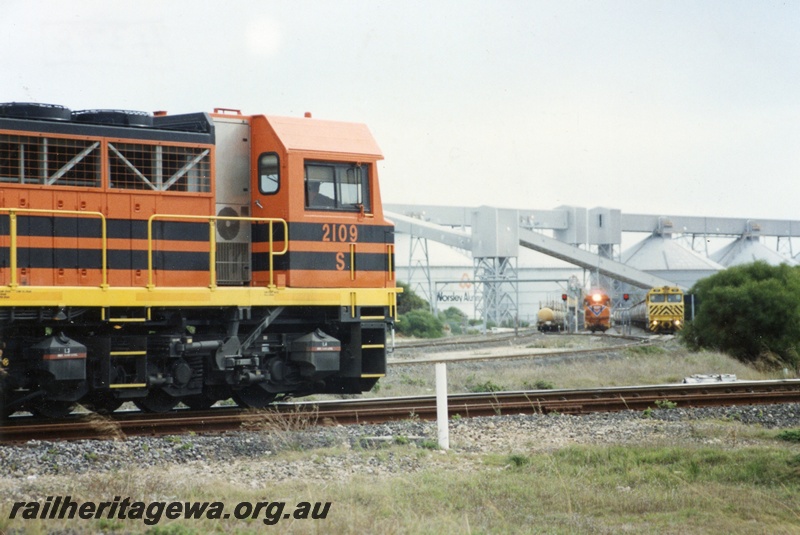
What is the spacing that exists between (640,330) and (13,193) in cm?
4599

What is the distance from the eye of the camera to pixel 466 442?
10.7 metres

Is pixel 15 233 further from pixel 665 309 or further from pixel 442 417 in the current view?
pixel 665 309

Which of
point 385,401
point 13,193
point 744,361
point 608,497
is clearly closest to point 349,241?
point 385,401

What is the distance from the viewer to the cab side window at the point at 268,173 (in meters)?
12.7

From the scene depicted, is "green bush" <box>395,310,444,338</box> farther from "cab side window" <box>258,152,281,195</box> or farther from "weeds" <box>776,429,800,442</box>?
"weeds" <box>776,429,800,442</box>

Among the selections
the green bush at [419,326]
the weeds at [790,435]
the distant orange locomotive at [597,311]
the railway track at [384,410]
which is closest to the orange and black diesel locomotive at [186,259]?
the railway track at [384,410]

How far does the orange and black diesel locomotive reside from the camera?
1123 centimetres

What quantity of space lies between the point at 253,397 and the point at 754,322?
17.8 m

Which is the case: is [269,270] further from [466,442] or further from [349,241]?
[466,442]

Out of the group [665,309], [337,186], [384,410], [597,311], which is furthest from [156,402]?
[597,311]

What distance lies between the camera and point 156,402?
1241 centimetres

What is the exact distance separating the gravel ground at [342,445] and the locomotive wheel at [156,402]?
1.77m

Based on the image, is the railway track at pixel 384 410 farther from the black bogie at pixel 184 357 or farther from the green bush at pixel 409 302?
the green bush at pixel 409 302

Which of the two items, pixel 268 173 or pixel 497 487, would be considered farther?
pixel 268 173
